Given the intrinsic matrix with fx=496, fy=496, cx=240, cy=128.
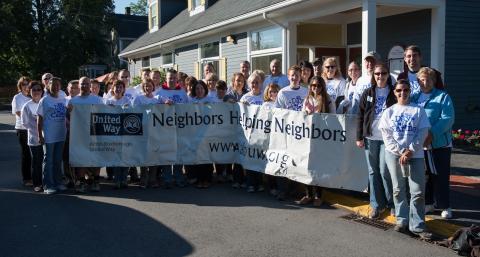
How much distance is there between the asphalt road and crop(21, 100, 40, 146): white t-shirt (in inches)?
34.1

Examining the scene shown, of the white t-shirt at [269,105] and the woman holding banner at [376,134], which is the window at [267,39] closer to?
the white t-shirt at [269,105]

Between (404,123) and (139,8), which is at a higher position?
(139,8)

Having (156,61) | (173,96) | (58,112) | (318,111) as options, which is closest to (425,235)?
(318,111)

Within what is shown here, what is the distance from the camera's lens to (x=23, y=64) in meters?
48.5

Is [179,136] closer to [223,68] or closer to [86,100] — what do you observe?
[86,100]

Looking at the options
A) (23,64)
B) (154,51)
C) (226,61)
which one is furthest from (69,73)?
Answer: (226,61)

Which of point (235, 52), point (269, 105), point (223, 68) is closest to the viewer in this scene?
point (269, 105)

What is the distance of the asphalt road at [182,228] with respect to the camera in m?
5.05

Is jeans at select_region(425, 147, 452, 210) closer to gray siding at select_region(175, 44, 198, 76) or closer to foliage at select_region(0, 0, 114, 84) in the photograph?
gray siding at select_region(175, 44, 198, 76)

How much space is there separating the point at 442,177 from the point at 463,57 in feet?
20.8

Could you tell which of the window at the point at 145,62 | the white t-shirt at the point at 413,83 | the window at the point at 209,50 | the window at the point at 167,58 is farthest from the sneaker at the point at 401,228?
the window at the point at 145,62

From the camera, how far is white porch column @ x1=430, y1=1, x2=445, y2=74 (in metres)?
10.9

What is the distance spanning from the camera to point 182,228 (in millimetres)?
5828

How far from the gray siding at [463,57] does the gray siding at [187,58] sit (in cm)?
1144
